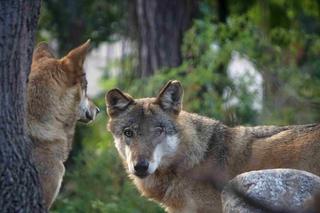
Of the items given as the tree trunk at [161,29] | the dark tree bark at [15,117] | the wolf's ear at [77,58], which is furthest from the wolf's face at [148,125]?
the tree trunk at [161,29]

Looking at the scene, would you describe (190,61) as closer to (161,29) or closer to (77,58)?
(161,29)

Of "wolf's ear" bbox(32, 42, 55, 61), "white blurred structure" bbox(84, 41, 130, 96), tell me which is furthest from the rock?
"white blurred structure" bbox(84, 41, 130, 96)

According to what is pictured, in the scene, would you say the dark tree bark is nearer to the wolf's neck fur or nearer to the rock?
the rock

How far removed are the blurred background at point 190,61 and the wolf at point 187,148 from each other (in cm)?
260

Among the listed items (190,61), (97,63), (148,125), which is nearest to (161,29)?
(190,61)

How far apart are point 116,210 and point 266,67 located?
3.83 metres

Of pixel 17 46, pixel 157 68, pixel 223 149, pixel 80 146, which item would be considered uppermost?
pixel 17 46

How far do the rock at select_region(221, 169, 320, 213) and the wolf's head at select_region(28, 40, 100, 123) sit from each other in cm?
160

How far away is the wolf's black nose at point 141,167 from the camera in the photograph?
889cm

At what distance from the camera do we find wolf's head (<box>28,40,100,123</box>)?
8180 mm

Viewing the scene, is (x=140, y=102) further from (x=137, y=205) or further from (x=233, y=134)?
(x=137, y=205)

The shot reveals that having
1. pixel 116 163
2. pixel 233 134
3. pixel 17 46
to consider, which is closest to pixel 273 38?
pixel 116 163

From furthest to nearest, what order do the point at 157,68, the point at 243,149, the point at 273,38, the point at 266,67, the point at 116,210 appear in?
the point at 273,38 → the point at 157,68 → the point at 266,67 → the point at 116,210 → the point at 243,149

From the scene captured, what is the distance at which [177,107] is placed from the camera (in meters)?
9.37
